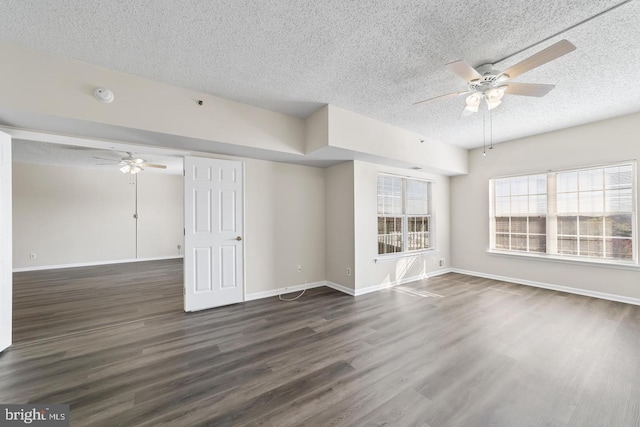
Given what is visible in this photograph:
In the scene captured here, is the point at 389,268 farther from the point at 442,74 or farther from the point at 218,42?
the point at 218,42

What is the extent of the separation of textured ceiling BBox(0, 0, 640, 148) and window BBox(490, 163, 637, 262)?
1.44 m

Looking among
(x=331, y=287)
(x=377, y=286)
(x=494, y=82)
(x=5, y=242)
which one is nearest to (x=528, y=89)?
(x=494, y=82)

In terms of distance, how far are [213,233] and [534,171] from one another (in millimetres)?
5985

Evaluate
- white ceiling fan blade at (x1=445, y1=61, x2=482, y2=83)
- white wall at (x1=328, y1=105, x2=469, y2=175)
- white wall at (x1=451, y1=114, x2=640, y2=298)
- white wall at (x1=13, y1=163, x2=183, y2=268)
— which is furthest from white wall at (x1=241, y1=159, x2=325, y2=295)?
white wall at (x1=13, y1=163, x2=183, y2=268)

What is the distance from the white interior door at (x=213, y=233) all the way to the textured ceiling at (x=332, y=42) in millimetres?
1178

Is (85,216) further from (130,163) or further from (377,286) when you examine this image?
(377,286)

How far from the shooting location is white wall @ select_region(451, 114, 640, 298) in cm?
374

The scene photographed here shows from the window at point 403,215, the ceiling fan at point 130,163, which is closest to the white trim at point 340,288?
the window at point 403,215

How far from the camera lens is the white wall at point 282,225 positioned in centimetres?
402

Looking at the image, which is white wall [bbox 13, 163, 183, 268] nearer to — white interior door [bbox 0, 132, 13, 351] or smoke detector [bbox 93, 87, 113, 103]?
white interior door [bbox 0, 132, 13, 351]

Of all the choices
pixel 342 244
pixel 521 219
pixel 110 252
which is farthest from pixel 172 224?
pixel 521 219

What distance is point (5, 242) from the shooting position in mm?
2443

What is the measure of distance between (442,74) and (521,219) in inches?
158

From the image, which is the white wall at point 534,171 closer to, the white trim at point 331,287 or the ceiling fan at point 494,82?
the white trim at point 331,287
